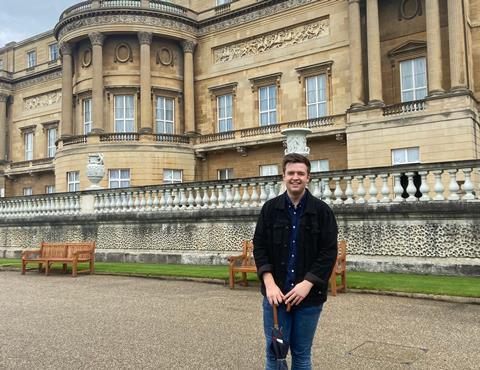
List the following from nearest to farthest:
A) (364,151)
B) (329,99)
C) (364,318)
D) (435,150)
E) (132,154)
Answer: (364,318), (435,150), (364,151), (329,99), (132,154)

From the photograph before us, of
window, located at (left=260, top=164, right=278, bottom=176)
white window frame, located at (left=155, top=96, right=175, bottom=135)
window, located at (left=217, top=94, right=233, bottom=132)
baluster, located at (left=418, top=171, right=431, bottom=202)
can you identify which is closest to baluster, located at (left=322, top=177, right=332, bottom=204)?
baluster, located at (left=418, top=171, right=431, bottom=202)

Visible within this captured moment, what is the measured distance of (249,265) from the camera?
34.8 ft

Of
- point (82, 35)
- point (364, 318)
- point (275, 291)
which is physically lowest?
point (364, 318)

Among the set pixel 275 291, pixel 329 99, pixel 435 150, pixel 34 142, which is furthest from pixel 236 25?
pixel 275 291

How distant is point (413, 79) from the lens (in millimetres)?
25109

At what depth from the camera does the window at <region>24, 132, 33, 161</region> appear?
41.8 meters

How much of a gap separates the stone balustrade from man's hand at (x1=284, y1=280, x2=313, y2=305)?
855 cm

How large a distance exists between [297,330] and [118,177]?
90.0 ft

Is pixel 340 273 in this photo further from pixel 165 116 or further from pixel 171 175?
pixel 165 116

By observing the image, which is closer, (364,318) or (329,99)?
(364,318)

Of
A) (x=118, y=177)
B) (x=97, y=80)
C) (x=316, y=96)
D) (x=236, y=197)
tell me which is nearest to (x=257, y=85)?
(x=316, y=96)

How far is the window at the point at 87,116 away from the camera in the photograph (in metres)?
32.1

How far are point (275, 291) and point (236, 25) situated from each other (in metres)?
29.4

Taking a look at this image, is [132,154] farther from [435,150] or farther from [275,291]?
[275,291]
